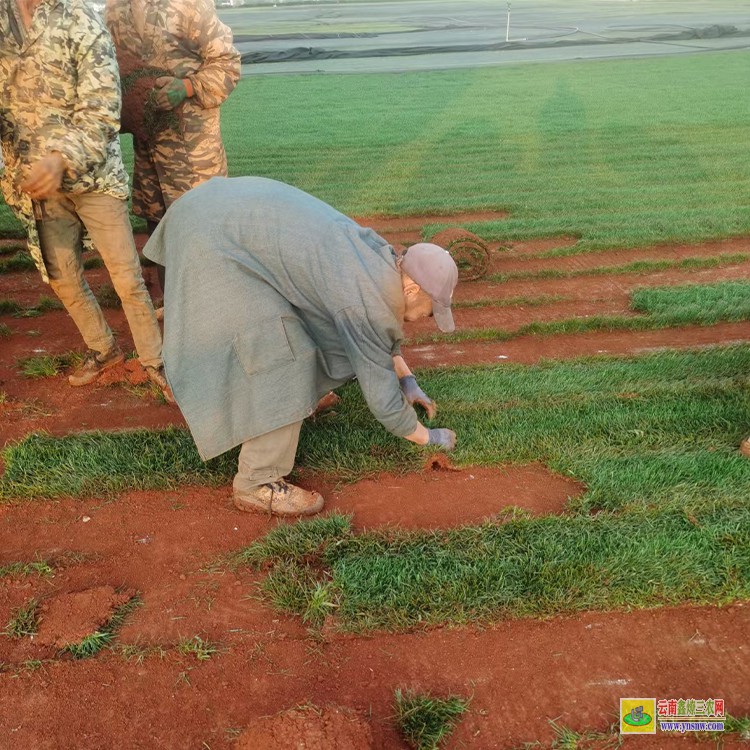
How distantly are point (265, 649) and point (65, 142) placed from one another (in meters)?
2.57

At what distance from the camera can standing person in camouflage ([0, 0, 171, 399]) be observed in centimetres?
337

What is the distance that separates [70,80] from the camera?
3.48m

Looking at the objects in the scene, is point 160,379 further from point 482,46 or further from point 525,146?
point 482,46

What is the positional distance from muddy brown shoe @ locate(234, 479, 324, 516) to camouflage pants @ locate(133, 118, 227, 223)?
8.41ft

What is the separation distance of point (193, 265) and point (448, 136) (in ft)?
31.1

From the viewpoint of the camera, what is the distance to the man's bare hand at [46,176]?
11.0 ft

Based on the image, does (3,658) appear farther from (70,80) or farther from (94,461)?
(70,80)

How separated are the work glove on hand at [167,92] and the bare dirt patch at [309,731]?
373 cm

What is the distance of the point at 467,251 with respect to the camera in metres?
5.93

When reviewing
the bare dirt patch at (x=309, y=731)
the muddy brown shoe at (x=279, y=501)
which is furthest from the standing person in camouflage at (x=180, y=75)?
the bare dirt patch at (x=309, y=731)

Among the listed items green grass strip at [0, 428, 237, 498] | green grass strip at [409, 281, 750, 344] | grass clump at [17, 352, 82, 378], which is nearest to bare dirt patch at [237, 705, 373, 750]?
green grass strip at [0, 428, 237, 498]

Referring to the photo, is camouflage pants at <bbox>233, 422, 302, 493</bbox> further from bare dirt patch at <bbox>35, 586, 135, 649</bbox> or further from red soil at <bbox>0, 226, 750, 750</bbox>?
bare dirt patch at <bbox>35, 586, 135, 649</bbox>

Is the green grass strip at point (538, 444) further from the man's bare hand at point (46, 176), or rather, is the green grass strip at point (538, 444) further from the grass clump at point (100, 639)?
the man's bare hand at point (46, 176)

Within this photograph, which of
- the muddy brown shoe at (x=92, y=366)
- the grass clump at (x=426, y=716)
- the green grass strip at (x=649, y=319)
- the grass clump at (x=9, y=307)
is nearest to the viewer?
the grass clump at (x=426, y=716)
